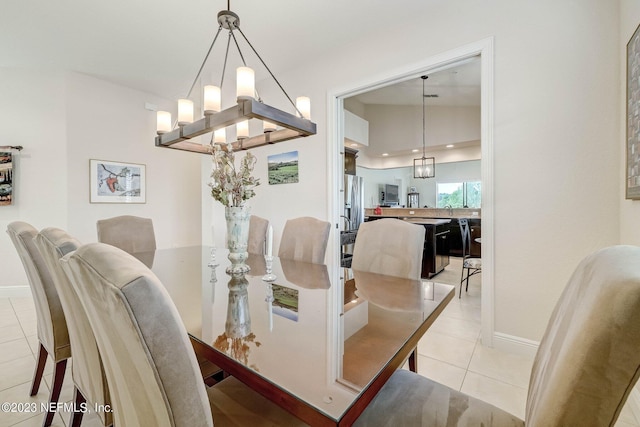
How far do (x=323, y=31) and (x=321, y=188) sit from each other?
63.8 inches

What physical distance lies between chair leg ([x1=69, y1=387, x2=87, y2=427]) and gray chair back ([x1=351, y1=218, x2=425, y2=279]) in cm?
155

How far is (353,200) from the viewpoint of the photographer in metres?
5.04

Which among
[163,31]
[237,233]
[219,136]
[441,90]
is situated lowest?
[237,233]

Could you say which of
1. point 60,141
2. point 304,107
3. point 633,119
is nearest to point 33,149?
point 60,141

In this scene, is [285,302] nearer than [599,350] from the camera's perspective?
No

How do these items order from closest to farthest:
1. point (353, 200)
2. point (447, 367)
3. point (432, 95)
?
point (447, 367) < point (353, 200) < point (432, 95)

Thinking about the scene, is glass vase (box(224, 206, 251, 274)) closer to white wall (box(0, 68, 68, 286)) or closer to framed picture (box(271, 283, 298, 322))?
framed picture (box(271, 283, 298, 322))

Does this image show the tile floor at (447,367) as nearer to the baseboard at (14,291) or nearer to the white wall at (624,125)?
the baseboard at (14,291)

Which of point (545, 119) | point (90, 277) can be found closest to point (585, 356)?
point (90, 277)

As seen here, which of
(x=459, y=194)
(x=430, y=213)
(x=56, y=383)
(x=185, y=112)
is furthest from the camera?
(x=459, y=194)

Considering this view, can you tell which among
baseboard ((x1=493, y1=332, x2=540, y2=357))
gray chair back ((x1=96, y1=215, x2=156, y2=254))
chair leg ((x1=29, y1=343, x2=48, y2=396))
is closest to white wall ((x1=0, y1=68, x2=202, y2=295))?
gray chair back ((x1=96, y1=215, x2=156, y2=254))

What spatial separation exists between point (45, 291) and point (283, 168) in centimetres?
271

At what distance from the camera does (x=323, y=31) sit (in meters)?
2.87

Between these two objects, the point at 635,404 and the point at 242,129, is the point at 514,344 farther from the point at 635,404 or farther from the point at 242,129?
the point at 242,129
